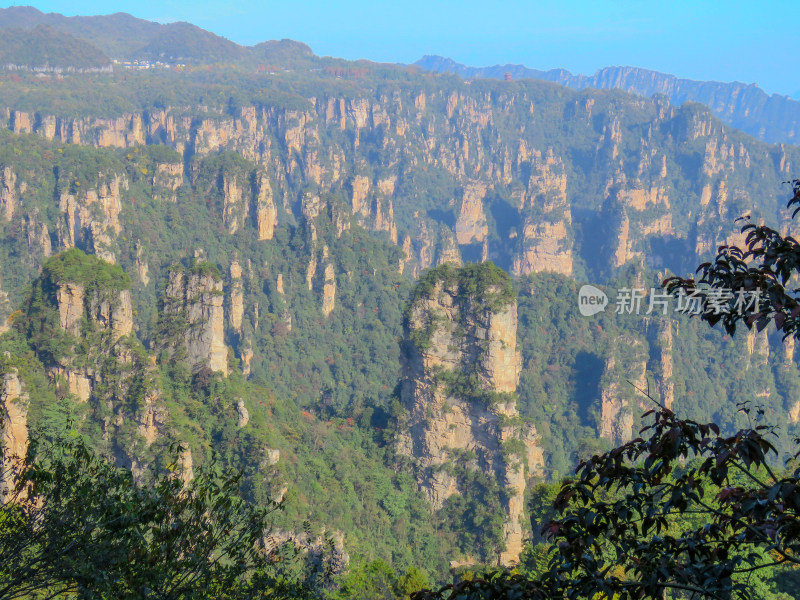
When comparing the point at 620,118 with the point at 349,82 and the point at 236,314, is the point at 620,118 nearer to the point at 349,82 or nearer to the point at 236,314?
the point at 349,82

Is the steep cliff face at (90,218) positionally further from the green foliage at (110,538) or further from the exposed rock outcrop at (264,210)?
the green foliage at (110,538)

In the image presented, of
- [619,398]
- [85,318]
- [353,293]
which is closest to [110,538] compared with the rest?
[85,318]

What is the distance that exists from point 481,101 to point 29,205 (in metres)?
113

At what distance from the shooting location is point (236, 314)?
5172cm

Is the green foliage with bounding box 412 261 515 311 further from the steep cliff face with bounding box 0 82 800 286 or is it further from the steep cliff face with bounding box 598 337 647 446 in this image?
the steep cliff face with bounding box 0 82 800 286

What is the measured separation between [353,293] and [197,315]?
108ft

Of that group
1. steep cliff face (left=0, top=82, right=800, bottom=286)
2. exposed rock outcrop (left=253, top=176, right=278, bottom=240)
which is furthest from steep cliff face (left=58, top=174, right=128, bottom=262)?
exposed rock outcrop (left=253, top=176, right=278, bottom=240)

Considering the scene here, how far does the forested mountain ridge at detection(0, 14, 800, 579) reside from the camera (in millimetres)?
30266

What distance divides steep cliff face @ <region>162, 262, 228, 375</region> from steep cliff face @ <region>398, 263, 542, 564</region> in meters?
8.63

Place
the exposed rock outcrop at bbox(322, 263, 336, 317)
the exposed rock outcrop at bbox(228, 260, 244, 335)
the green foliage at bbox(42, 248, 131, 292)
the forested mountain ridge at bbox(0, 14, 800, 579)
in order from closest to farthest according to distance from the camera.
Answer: the green foliage at bbox(42, 248, 131, 292) → the forested mountain ridge at bbox(0, 14, 800, 579) → the exposed rock outcrop at bbox(228, 260, 244, 335) → the exposed rock outcrop at bbox(322, 263, 336, 317)

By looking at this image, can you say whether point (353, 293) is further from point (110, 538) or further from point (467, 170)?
point (467, 170)

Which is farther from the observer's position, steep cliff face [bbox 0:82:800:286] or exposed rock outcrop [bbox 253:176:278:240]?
steep cliff face [bbox 0:82:800:286]

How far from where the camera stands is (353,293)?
66.9 metres

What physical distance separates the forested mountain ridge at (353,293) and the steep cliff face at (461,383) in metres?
0.12
